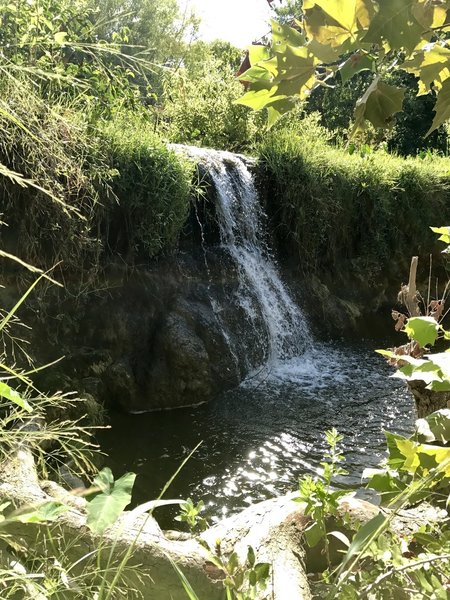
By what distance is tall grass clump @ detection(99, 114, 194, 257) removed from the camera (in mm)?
4742

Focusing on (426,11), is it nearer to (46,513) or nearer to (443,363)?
(443,363)

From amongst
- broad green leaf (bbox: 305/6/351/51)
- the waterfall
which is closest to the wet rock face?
the waterfall

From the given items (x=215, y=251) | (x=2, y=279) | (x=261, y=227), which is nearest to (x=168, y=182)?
(x=215, y=251)

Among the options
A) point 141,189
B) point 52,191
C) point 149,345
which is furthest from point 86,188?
point 149,345

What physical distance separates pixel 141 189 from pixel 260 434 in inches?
95.4

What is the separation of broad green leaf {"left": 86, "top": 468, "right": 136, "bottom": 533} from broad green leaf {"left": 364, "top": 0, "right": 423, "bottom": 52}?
30.2 inches

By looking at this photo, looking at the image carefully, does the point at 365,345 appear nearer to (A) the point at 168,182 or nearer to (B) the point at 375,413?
(B) the point at 375,413

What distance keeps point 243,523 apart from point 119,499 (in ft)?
3.70

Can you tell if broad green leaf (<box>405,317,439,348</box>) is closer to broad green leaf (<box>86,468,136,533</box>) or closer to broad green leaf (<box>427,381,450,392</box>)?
broad green leaf (<box>427,381,450,392</box>)

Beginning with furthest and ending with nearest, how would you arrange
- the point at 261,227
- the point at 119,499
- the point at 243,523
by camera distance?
the point at 261,227 < the point at 243,523 < the point at 119,499

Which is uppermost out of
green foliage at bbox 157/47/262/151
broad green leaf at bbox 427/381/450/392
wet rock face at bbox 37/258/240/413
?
green foliage at bbox 157/47/262/151

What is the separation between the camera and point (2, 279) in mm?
3936

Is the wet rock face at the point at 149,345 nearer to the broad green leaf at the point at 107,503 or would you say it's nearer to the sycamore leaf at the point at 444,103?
the broad green leaf at the point at 107,503

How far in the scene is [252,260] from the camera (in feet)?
22.4
